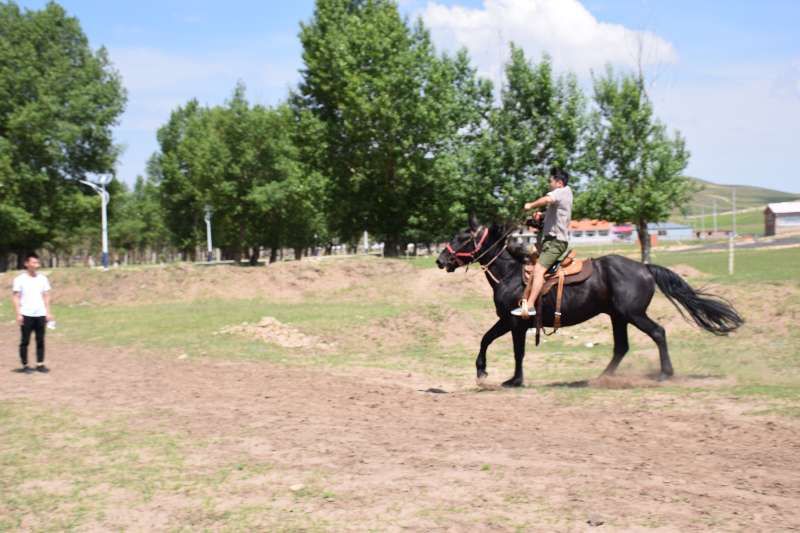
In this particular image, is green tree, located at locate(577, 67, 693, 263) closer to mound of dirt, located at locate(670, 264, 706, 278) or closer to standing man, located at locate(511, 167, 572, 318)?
mound of dirt, located at locate(670, 264, 706, 278)

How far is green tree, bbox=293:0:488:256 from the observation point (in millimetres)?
48938

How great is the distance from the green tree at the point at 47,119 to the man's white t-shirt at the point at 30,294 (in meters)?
38.4

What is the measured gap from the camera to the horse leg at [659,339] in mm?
12914

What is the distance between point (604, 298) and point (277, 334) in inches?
447

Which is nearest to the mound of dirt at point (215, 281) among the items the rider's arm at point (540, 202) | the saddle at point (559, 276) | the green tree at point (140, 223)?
the saddle at point (559, 276)

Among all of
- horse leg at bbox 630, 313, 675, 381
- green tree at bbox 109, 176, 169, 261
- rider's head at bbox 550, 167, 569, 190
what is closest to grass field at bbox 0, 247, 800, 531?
horse leg at bbox 630, 313, 675, 381

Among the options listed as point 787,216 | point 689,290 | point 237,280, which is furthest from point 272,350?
point 787,216

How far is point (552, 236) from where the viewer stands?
42.0 feet

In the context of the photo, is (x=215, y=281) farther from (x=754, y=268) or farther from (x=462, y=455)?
(x=462, y=455)

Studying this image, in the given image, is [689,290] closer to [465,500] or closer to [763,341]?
[763,341]

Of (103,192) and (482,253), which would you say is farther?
(103,192)

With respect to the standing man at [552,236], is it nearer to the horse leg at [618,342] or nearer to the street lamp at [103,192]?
the horse leg at [618,342]

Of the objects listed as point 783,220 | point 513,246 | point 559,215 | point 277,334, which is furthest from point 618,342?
point 783,220

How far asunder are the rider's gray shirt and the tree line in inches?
1362
